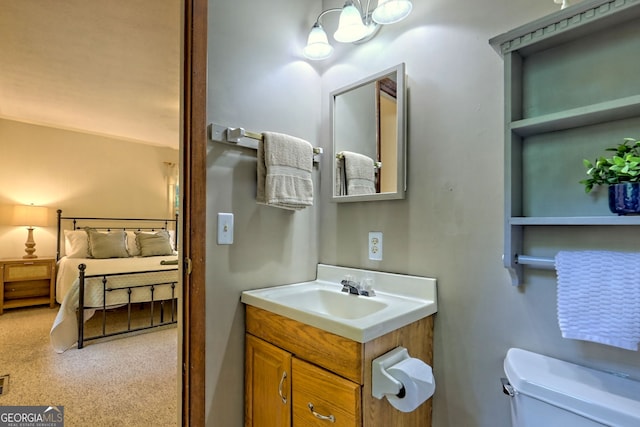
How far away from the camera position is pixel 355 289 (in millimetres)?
1320

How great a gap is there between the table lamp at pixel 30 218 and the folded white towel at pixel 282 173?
4.10 m

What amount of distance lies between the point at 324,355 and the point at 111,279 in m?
2.76

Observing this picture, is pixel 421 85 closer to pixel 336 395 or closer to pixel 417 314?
pixel 417 314

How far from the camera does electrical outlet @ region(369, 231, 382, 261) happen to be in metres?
1.39

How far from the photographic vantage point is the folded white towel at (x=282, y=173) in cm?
131

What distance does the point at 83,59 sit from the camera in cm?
263

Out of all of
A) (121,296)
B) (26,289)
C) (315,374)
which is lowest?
(26,289)

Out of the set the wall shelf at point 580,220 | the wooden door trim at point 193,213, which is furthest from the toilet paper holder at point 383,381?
the wooden door trim at point 193,213

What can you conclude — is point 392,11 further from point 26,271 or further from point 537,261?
point 26,271

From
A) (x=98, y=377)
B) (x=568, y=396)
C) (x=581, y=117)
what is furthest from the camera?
(x=98, y=377)

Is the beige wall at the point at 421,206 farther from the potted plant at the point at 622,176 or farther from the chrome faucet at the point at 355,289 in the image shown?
the potted plant at the point at 622,176

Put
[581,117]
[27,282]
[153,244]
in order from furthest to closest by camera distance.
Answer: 1. [153,244]
2. [27,282]
3. [581,117]

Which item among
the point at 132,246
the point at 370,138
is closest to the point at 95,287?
the point at 132,246

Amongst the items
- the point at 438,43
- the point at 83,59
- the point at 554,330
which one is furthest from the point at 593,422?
the point at 83,59
